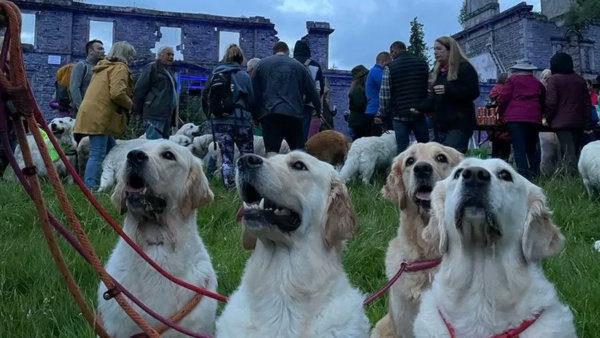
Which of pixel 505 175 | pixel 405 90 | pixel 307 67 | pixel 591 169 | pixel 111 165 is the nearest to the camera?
pixel 505 175

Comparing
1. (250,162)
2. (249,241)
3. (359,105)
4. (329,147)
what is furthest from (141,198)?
(359,105)

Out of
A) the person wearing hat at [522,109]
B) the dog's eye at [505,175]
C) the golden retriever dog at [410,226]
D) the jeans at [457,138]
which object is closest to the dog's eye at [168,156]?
the golden retriever dog at [410,226]

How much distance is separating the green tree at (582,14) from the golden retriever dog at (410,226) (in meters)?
24.6

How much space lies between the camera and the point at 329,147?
10.9 metres

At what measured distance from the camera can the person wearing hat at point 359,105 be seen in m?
10.9

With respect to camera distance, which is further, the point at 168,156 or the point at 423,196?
the point at 423,196

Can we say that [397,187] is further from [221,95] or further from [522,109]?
[522,109]

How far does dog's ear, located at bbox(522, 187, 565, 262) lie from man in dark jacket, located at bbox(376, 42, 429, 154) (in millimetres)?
5348

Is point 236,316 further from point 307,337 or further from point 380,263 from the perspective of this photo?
point 380,263

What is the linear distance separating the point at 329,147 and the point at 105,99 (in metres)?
4.34

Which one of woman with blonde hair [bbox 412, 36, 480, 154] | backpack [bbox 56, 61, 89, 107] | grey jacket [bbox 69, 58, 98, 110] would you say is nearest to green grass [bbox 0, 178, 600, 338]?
woman with blonde hair [bbox 412, 36, 480, 154]

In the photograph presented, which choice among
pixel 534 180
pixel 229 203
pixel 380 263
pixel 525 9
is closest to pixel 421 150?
pixel 380 263

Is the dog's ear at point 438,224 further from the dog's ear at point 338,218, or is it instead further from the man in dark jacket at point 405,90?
the man in dark jacket at point 405,90

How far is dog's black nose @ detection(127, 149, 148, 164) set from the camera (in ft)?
12.7
